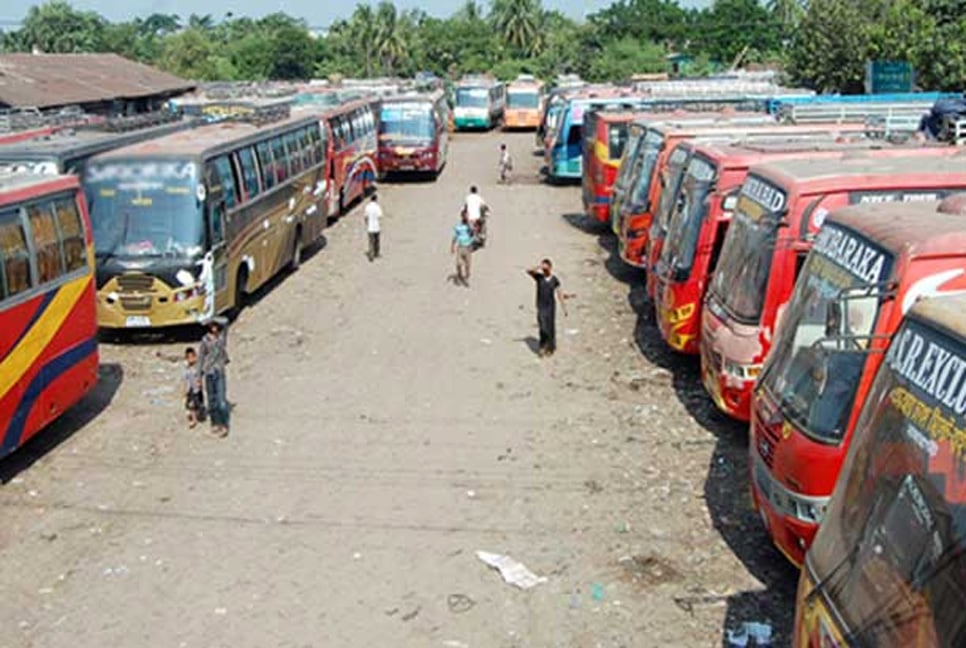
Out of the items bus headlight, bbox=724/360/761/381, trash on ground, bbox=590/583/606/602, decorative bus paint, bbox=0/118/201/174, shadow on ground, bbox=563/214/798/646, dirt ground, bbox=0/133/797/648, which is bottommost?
dirt ground, bbox=0/133/797/648

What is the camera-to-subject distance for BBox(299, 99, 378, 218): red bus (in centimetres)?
2580

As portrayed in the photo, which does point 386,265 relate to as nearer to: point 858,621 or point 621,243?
point 621,243

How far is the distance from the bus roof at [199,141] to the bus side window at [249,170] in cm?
19

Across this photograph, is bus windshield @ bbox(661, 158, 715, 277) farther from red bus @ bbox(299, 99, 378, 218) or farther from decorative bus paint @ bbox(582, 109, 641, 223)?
→ red bus @ bbox(299, 99, 378, 218)

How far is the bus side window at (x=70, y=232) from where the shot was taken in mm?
11042

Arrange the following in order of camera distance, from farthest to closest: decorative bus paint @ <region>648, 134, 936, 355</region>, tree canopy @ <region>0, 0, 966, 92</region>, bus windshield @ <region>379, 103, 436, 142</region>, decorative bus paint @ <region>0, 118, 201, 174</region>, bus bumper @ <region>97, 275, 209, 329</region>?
tree canopy @ <region>0, 0, 966, 92</region>
bus windshield @ <region>379, 103, 436, 142</region>
decorative bus paint @ <region>0, 118, 201, 174</region>
bus bumper @ <region>97, 275, 209, 329</region>
decorative bus paint @ <region>648, 134, 936, 355</region>

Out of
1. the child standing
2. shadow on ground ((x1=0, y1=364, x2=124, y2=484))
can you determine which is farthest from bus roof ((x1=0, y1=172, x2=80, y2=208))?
shadow on ground ((x1=0, y1=364, x2=124, y2=484))

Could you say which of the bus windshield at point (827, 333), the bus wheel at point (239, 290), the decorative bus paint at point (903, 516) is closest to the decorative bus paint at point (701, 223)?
the bus windshield at point (827, 333)

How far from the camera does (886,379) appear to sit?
454cm

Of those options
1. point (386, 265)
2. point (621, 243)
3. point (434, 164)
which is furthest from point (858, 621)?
point (434, 164)

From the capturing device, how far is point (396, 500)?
9461 mm

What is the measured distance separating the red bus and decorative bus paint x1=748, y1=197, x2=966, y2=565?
1751 centimetres

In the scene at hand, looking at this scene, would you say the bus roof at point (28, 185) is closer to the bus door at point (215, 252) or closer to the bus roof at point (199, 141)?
the bus door at point (215, 252)

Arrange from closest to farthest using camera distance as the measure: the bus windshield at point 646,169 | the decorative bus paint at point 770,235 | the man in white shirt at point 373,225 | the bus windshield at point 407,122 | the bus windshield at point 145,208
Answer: the decorative bus paint at point 770,235 → the bus windshield at point 145,208 → the bus windshield at point 646,169 → the man in white shirt at point 373,225 → the bus windshield at point 407,122
